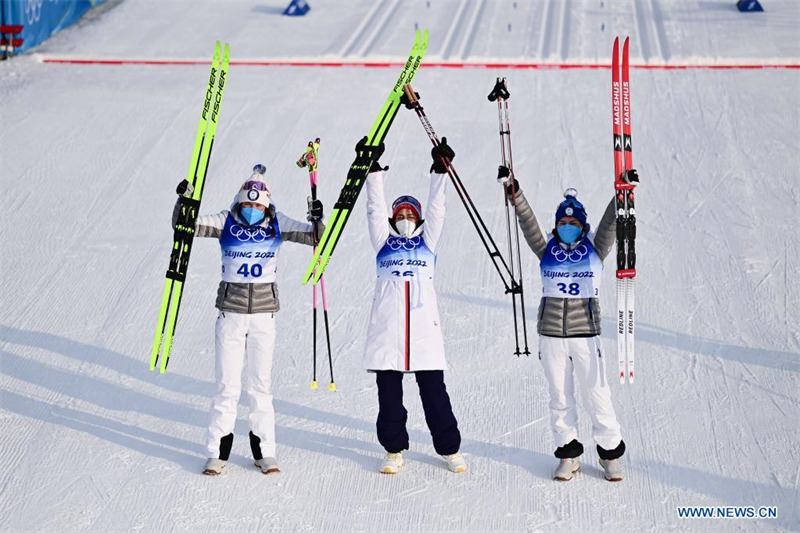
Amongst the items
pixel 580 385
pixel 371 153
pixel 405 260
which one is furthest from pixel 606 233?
pixel 371 153

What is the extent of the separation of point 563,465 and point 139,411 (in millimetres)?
2569

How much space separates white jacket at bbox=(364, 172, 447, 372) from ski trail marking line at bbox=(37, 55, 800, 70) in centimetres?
741

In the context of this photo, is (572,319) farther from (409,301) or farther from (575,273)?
(409,301)

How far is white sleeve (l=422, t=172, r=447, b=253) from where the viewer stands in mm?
6000

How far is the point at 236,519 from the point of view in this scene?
5793mm

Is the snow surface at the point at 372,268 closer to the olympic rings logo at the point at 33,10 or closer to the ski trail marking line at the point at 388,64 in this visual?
the ski trail marking line at the point at 388,64

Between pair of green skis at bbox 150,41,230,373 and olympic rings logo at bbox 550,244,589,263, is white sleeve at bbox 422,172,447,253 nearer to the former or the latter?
olympic rings logo at bbox 550,244,589,263

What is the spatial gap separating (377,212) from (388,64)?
7554 mm

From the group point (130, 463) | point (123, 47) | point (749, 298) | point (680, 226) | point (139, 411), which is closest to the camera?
point (130, 463)

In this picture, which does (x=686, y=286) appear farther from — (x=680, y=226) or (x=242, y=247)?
(x=242, y=247)

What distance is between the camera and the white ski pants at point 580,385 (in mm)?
5906

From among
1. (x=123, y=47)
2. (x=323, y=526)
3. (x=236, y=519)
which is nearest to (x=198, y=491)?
(x=236, y=519)

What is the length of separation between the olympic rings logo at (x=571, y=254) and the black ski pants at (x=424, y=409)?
83 centimetres

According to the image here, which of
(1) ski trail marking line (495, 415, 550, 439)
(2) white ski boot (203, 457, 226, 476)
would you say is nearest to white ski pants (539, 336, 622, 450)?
(1) ski trail marking line (495, 415, 550, 439)
